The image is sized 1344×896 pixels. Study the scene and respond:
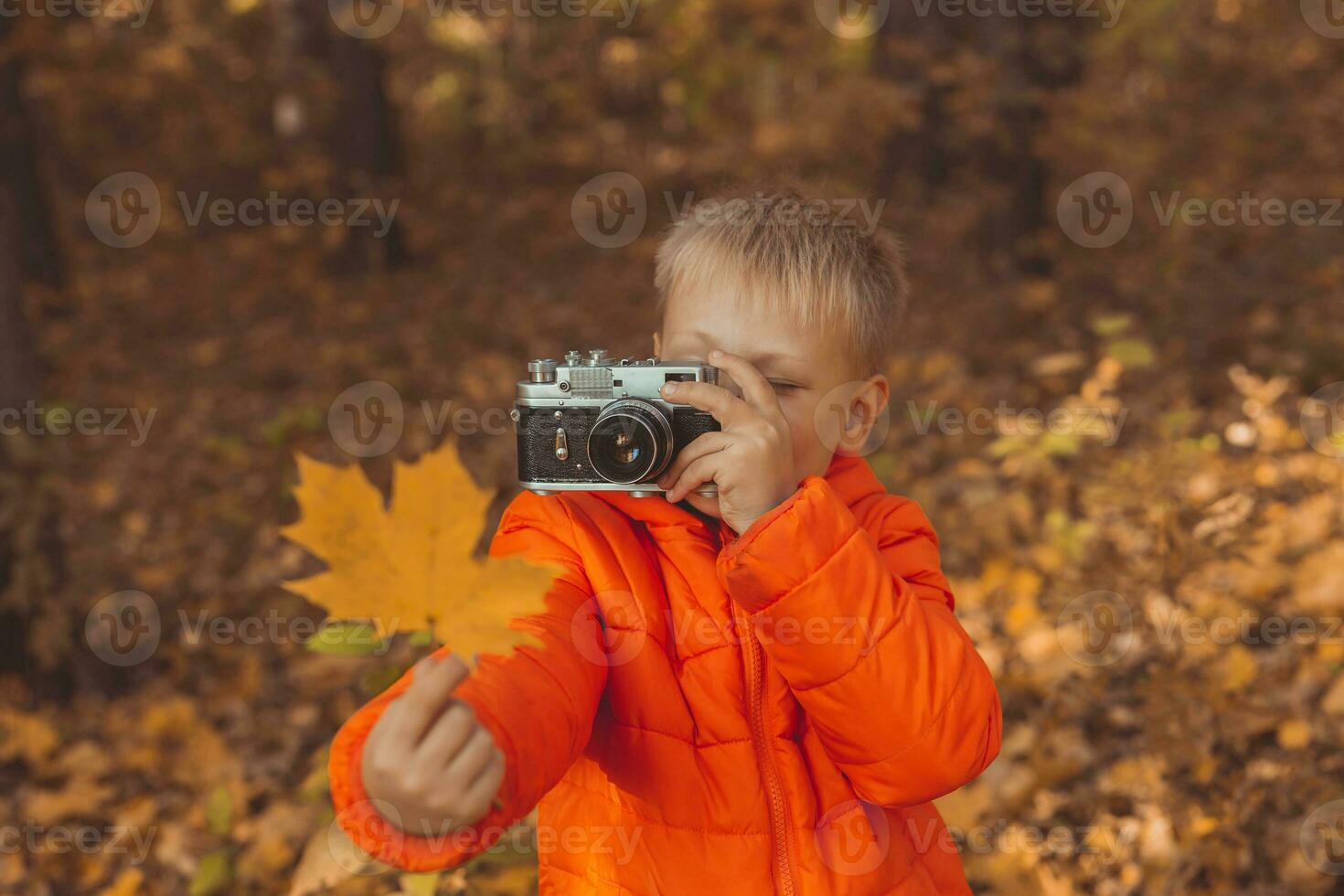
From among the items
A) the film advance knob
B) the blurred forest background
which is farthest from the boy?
the blurred forest background

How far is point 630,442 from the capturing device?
132cm

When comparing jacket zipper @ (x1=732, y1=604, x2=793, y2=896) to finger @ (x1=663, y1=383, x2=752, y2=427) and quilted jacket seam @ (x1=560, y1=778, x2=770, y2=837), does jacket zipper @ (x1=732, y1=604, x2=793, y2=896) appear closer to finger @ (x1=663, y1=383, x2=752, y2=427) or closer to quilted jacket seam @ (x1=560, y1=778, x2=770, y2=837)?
quilted jacket seam @ (x1=560, y1=778, x2=770, y2=837)

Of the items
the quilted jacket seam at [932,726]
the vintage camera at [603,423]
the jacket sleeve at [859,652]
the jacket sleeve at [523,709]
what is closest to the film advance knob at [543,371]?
the vintage camera at [603,423]

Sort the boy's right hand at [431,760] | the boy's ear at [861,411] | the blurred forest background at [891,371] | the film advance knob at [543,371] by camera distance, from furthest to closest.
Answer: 1. the blurred forest background at [891,371]
2. the boy's ear at [861,411]
3. the film advance knob at [543,371]
4. the boy's right hand at [431,760]

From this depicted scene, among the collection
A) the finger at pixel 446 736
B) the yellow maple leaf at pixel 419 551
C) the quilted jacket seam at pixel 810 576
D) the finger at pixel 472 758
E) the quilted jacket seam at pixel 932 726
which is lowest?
the quilted jacket seam at pixel 932 726

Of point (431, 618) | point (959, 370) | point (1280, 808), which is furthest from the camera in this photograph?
point (959, 370)

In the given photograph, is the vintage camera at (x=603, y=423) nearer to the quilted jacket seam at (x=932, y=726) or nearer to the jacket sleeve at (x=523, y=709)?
the jacket sleeve at (x=523, y=709)

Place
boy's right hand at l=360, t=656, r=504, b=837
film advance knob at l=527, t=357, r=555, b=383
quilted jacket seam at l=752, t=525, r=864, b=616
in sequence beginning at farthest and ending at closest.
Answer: film advance knob at l=527, t=357, r=555, b=383 < quilted jacket seam at l=752, t=525, r=864, b=616 < boy's right hand at l=360, t=656, r=504, b=837

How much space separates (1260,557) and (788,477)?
2.27 meters

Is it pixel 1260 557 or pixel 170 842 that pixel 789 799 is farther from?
pixel 1260 557

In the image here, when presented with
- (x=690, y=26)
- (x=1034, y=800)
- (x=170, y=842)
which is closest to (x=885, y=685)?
(x=1034, y=800)

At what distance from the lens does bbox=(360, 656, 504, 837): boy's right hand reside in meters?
0.83

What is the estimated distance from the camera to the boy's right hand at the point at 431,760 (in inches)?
32.8

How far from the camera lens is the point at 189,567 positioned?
4.20 meters
